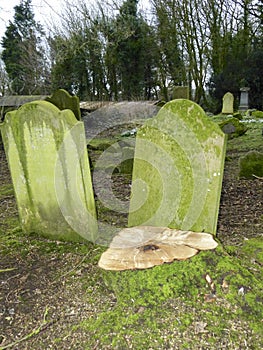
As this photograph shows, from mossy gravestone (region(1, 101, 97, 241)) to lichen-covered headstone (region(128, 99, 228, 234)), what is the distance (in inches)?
20.5

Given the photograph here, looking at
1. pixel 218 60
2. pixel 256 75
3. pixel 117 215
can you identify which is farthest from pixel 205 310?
pixel 218 60

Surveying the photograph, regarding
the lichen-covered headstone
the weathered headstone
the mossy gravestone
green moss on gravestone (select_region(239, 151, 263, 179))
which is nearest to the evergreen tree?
the weathered headstone

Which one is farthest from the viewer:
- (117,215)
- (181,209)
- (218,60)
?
(218,60)

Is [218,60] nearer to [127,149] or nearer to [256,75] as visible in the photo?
[256,75]

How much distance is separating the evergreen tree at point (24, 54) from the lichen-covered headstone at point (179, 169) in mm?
17465

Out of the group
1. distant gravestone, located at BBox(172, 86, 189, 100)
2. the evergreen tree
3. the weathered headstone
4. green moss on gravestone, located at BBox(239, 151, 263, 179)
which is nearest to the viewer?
green moss on gravestone, located at BBox(239, 151, 263, 179)

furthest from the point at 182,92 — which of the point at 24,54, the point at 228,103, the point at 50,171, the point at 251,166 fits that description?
the point at 24,54

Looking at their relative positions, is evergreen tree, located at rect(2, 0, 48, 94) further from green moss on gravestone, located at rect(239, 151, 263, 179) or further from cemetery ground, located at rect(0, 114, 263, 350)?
cemetery ground, located at rect(0, 114, 263, 350)

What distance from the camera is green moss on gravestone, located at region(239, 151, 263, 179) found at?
17.0 ft

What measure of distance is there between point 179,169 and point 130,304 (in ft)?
4.07

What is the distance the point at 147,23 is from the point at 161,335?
19.9m

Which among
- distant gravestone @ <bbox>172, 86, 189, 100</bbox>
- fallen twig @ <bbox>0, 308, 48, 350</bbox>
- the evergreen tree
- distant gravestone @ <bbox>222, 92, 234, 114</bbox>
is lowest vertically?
fallen twig @ <bbox>0, 308, 48, 350</bbox>

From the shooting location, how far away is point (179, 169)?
2.84m

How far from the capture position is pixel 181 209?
2891 mm
